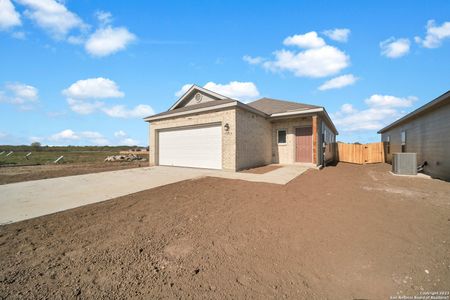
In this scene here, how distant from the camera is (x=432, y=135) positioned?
950 cm

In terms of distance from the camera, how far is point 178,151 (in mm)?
12242

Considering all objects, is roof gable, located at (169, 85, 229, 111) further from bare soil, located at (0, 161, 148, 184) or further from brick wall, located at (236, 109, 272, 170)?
bare soil, located at (0, 161, 148, 184)

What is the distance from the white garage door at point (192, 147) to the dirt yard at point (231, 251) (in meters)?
5.86

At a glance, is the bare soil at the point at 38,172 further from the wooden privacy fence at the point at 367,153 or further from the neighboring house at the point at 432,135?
the wooden privacy fence at the point at 367,153

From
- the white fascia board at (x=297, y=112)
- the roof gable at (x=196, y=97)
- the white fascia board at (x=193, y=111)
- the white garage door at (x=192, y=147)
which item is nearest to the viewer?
the white fascia board at (x=193, y=111)

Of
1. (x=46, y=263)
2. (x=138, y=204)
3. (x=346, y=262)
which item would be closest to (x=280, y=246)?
(x=346, y=262)

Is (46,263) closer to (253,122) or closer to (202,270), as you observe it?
(202,270)

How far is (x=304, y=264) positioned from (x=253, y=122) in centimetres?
936

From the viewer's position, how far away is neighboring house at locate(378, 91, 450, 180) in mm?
8164

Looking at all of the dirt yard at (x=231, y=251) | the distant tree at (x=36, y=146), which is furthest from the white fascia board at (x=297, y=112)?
the distant tree at (x=36, y=146)

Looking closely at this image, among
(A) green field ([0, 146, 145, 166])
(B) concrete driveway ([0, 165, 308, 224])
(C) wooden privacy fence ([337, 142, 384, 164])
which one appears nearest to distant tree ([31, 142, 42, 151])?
(A) green field ([0, 146, 145, 166])

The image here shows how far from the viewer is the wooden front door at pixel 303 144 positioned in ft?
39.3

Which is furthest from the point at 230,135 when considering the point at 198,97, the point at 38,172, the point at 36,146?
the point at 36,146

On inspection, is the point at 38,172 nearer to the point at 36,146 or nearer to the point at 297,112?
the point at 297,112
